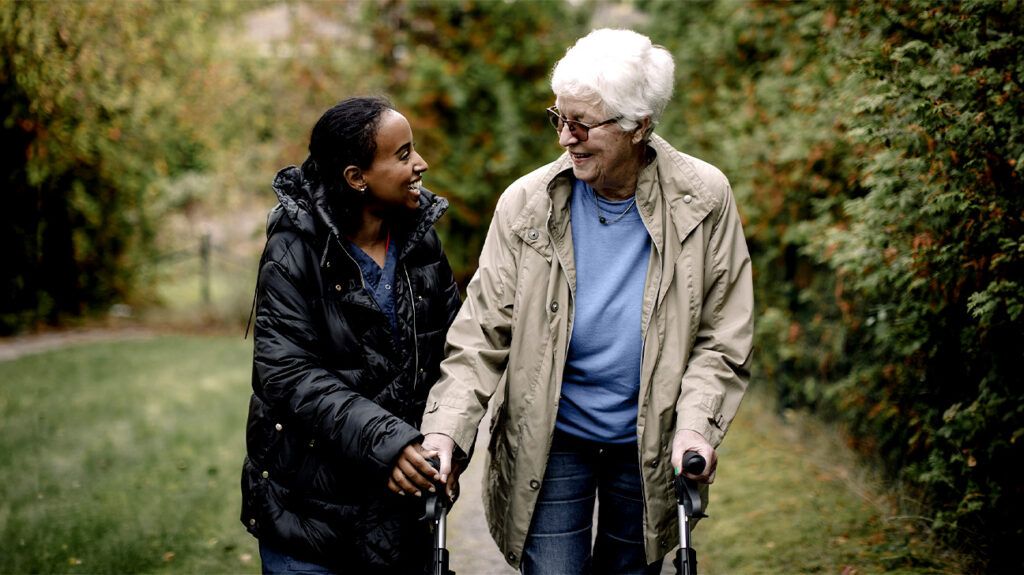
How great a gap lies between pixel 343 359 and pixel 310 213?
17.8 inches

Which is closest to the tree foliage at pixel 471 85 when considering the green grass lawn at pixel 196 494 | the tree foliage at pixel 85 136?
the tree foliage at pixel 85 136

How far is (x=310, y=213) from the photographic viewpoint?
2.78 meters

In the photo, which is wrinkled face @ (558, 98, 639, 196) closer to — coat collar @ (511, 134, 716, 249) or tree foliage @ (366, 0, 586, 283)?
coat collar @ (511, 134, 716, 249)

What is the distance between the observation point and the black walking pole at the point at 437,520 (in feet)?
8.66

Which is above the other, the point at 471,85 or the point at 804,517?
the point at 471,85

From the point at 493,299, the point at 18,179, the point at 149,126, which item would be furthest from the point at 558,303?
the point at 149,126

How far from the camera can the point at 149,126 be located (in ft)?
43.5

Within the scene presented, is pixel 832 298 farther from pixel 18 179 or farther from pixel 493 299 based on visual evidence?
pixel 18 179

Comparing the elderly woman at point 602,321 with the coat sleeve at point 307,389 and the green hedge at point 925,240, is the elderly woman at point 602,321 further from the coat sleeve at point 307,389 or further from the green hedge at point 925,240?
the green hedge at point 925,240

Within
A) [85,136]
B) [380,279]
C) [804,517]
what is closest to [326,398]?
[380,279]

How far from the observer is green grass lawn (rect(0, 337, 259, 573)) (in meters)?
5.06

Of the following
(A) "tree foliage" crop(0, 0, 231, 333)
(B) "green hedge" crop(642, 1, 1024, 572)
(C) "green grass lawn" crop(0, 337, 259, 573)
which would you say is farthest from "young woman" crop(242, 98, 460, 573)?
(A) "tree foliage" crop(0, 0, 231, 333)

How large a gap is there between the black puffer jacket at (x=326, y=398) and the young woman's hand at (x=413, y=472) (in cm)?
3

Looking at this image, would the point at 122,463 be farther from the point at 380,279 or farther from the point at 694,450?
the point at 694,450
